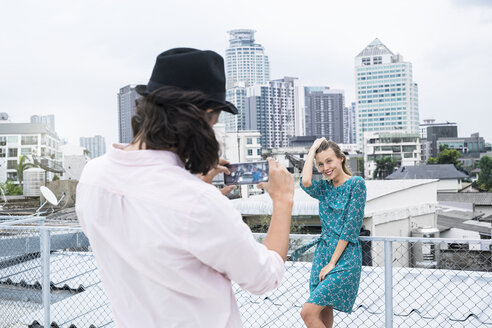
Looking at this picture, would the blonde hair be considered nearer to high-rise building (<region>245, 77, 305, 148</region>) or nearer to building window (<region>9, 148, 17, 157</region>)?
building window (<region>9, 148, 17, 157</region>)

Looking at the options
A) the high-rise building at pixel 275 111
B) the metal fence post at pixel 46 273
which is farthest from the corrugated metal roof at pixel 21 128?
the metal fence post at pixel 46 273

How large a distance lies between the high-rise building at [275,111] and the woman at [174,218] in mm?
159526

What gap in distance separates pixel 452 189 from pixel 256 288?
70642mm

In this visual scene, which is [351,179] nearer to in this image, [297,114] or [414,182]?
[414,182]

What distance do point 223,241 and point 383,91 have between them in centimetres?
17384

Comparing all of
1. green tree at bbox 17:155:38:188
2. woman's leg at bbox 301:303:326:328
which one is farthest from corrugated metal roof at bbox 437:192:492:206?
green tree at bbox 17:155:38:188

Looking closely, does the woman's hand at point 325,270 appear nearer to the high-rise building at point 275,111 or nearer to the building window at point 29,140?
the building window at point 29,140

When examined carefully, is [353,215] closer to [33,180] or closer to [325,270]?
[325,270]

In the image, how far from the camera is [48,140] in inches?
3794

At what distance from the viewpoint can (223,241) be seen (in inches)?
44.9

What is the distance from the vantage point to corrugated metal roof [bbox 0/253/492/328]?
4.38m

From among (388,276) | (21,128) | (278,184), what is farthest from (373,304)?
(21,128)

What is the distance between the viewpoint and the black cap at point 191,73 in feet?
4.09

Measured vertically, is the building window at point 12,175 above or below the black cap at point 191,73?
below
